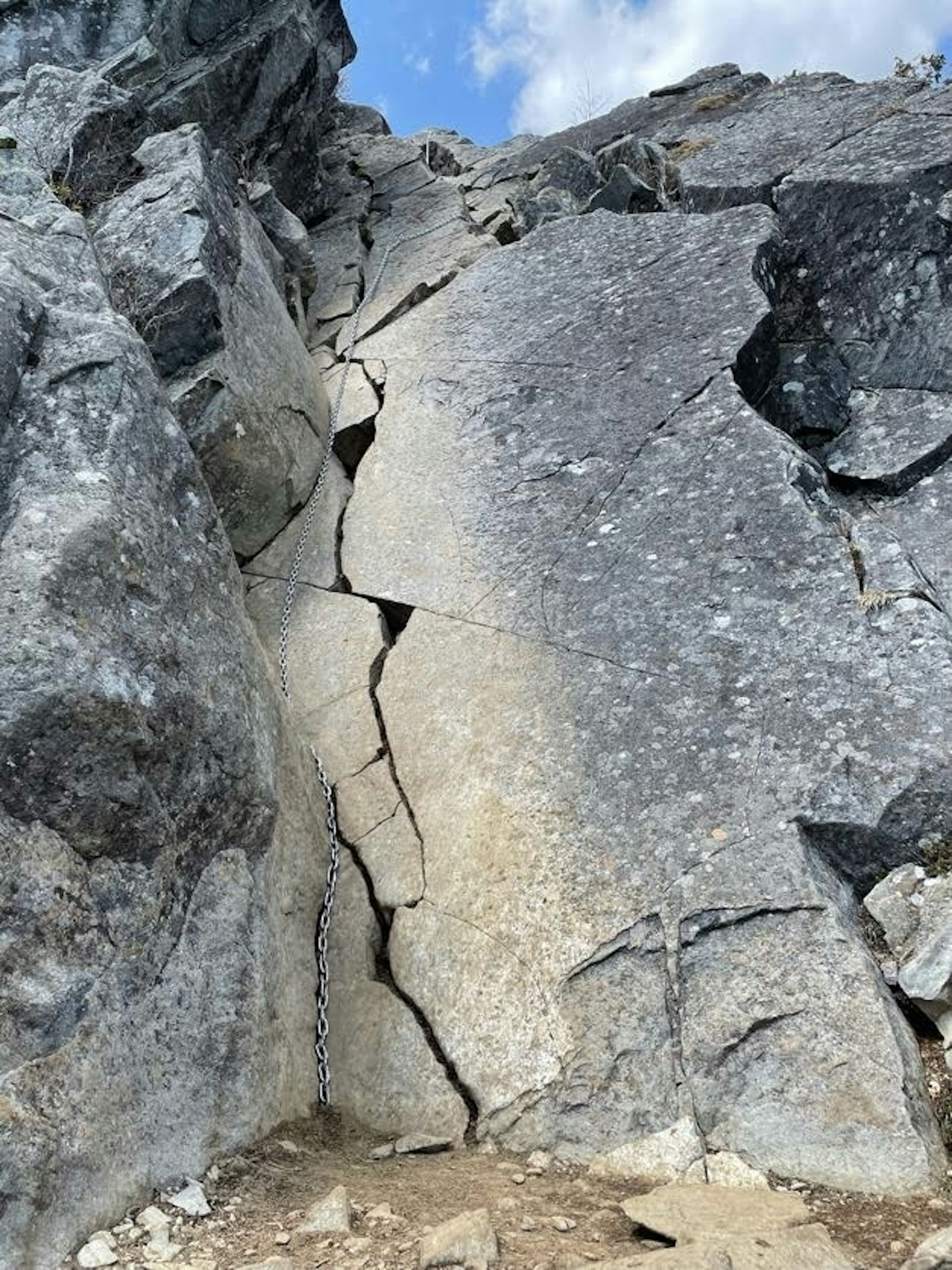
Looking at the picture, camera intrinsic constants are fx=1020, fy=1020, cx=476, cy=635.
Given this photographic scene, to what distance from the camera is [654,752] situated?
539 centimetres

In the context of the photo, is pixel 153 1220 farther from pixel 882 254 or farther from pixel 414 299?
pixel 414 299

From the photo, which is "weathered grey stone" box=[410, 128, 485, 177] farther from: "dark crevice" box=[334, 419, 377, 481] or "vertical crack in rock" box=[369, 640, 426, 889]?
"vertical crack in rock" box=[369, 640, 426, 889]

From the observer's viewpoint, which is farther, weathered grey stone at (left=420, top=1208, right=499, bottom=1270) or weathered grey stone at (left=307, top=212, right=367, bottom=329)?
weathered grey stone at (left=307, top=212, right=367, bottom=329)

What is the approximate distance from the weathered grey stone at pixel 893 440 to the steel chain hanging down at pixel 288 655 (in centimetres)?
387

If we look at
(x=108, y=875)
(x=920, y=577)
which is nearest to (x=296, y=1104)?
(x=108, y=875)

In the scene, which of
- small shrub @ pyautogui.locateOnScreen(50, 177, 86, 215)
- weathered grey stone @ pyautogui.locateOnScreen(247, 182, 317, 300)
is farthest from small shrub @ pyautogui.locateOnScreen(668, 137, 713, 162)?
small shrub @ pyautogui.locateOnScreen(50, 177, 86, 215)

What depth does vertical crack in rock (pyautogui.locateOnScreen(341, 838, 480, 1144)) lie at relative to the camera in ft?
15.6

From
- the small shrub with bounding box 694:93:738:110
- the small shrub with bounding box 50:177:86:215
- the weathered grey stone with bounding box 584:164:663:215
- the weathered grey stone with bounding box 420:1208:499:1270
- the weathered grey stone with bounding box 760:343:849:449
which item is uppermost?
the small shrub with bounding box 694:93:738:110

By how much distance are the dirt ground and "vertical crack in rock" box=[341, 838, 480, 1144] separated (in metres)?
0.18

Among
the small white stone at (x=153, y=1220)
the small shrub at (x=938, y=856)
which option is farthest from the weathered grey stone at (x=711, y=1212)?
the small white stone at (x=153, y=1220)

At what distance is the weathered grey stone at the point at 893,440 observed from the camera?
6750mm

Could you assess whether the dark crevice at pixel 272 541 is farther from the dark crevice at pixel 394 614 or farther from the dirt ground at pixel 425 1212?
the dirt ground at pixel 425 1212

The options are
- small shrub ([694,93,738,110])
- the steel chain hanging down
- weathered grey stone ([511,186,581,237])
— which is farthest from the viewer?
small shrub ([694,93,738,110])

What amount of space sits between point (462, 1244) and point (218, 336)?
618cm
